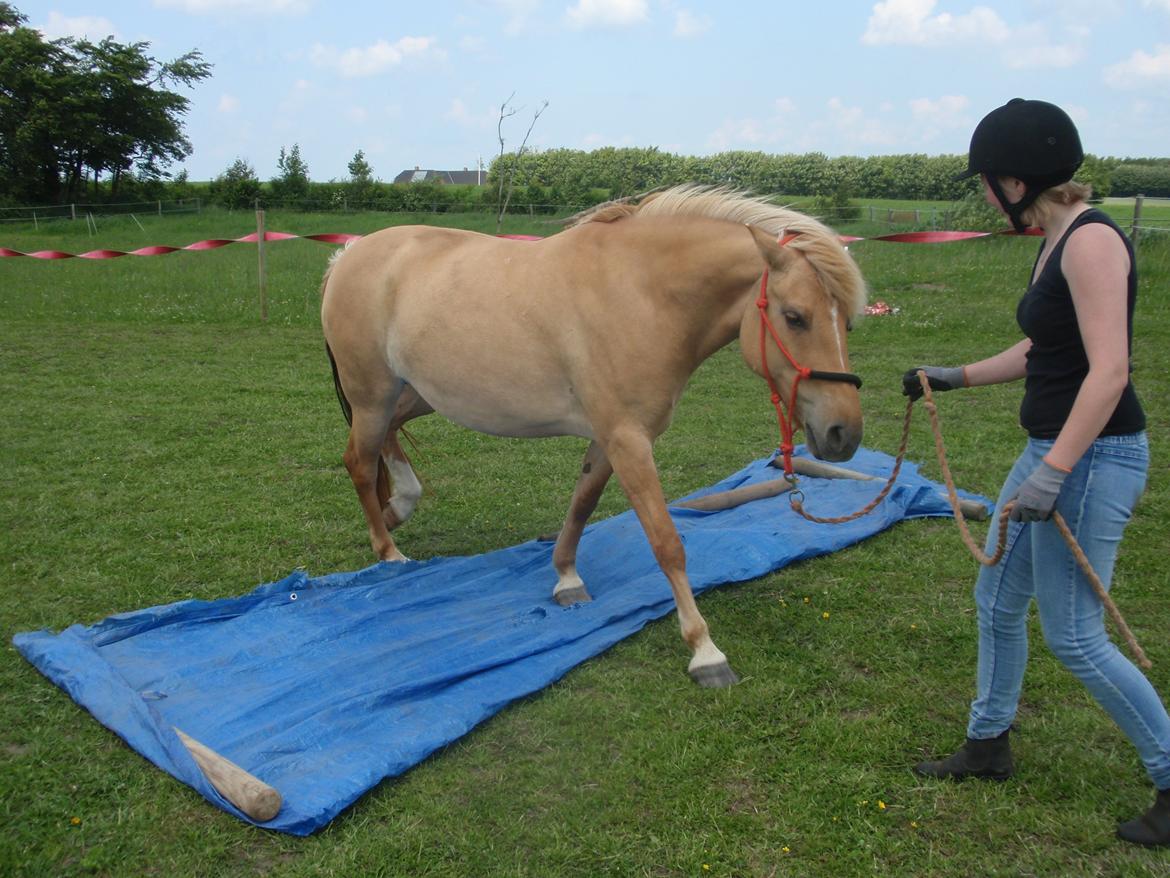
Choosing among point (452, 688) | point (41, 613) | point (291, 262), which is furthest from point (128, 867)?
point (291, 262)

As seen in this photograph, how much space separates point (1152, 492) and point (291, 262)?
1673 cm

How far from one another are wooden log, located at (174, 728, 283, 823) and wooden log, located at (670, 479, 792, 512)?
10.4ft

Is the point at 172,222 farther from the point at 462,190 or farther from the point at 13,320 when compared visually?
the point at 13,320

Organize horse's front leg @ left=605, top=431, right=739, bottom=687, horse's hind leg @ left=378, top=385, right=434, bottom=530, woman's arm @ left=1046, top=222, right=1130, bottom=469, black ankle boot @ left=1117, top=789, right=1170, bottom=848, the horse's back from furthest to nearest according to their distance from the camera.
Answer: horse's hind leg @ left=378, top=385, right=434, bottom=530
the horse's back
horse's front leg @ left=605, top=431, right=739, bottom=687
black ankle boot @ left=1117, top=789, right=1170, bottom=848
woman's arm @ left=1046, top=222, right=1130, bottom=469

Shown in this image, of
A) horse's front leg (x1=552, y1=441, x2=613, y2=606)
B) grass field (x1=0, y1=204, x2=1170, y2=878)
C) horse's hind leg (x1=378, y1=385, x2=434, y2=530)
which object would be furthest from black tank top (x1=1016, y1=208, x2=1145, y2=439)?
horse's hind leg (x1=378, y1=385, x2=434, y2=530)

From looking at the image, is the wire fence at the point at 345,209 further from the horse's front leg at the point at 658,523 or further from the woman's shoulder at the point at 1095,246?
the woman's shoulder at the point at 1095,246

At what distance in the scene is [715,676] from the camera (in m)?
3.63

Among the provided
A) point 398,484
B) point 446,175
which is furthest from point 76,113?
point 398,484

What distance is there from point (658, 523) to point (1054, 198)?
1.96 m

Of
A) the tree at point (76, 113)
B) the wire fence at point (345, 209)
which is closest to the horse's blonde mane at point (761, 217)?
the wire fence at point (345, 209)

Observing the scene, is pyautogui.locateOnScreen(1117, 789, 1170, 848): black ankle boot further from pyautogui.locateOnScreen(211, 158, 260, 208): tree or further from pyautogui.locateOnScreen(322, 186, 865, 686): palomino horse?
pyautogui.locateOnScreen(211, 158, 260, 208): tree

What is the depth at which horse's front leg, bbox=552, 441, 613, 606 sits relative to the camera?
14.3 feet

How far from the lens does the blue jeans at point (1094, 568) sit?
2.46 meters

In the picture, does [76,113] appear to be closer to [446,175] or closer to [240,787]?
[446,175]
